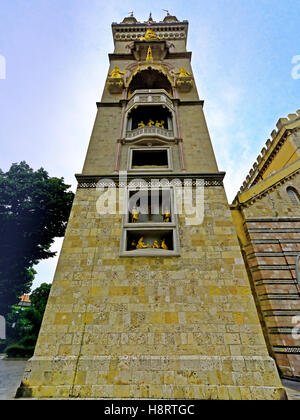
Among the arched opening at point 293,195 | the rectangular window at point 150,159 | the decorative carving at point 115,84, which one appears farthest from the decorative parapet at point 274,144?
the decorative carving at point 115,84

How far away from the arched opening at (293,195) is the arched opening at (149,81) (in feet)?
41.2

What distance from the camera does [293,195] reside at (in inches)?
578

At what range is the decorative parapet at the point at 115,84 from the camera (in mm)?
17812

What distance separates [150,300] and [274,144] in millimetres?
21505

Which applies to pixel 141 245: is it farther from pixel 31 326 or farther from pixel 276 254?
pixel 31 326

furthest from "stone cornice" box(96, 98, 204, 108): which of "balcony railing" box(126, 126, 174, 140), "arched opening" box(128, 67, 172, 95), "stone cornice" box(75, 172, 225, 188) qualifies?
"stone cornice" box(75, 172, 225, 188)

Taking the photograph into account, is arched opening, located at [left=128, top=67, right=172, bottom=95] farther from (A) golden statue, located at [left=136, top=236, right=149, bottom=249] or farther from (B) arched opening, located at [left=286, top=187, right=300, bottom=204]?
(A) golden statue, located at [left=136, top=236, right=149, bottom=249]

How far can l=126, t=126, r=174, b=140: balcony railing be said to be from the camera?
1396 centimetres

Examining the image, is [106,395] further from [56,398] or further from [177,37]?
[177,37]

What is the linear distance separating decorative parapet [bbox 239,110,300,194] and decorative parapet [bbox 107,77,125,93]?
626 inches

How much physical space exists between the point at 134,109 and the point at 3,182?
13404 mm

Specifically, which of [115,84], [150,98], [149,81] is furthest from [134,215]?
[149,81]
